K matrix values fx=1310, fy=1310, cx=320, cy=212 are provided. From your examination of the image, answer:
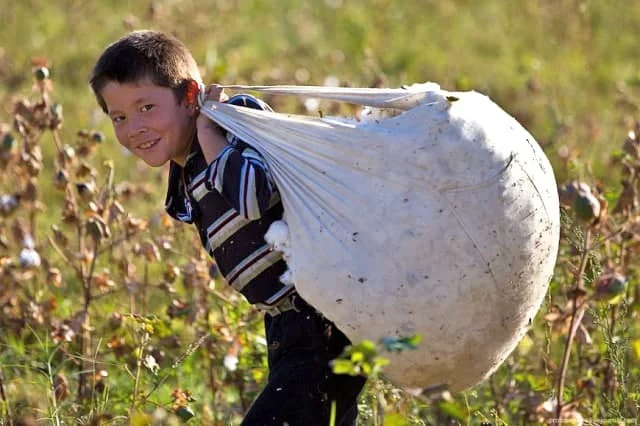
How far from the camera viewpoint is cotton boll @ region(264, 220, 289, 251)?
2.84 meters

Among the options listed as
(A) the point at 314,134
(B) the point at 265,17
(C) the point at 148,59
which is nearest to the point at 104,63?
(C) the point at 148,59

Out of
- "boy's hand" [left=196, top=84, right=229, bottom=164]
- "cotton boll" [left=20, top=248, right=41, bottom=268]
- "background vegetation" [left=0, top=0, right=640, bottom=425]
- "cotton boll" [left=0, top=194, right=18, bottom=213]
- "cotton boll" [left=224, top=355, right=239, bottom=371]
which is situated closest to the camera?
"boy's hand" [left=196, top=84, right=229, bottom=164]

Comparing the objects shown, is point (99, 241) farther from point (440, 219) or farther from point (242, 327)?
point (440, 219)

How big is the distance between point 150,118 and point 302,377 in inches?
28.3

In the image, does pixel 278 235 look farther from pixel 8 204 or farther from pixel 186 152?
pixel 8 204

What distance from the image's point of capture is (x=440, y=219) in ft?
8.84

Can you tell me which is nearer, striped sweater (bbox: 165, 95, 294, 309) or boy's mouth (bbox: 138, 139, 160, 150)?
striped sweater (bbox: 165, 95, 294, 309)

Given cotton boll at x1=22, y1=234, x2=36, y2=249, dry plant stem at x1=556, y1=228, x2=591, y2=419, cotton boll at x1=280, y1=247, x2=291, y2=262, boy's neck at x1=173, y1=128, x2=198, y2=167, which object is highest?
boy's neck at x1=173, y1=128, x2=198, y2=167

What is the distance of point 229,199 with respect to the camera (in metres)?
2.89

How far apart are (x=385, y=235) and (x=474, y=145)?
267 millimetres

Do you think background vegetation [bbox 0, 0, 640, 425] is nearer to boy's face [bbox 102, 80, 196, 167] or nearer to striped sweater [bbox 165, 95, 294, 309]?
striped sweater [bbox 165, 95, 294, 309]

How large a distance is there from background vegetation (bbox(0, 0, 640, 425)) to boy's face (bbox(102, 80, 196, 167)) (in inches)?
16.4

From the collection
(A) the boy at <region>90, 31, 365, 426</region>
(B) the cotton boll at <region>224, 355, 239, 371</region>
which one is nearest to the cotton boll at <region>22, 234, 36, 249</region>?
(B) the cotton boll at <region>224, 355, 239, 371</region>

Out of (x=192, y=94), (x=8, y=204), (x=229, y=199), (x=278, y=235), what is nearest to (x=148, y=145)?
(x=192, y=94)
